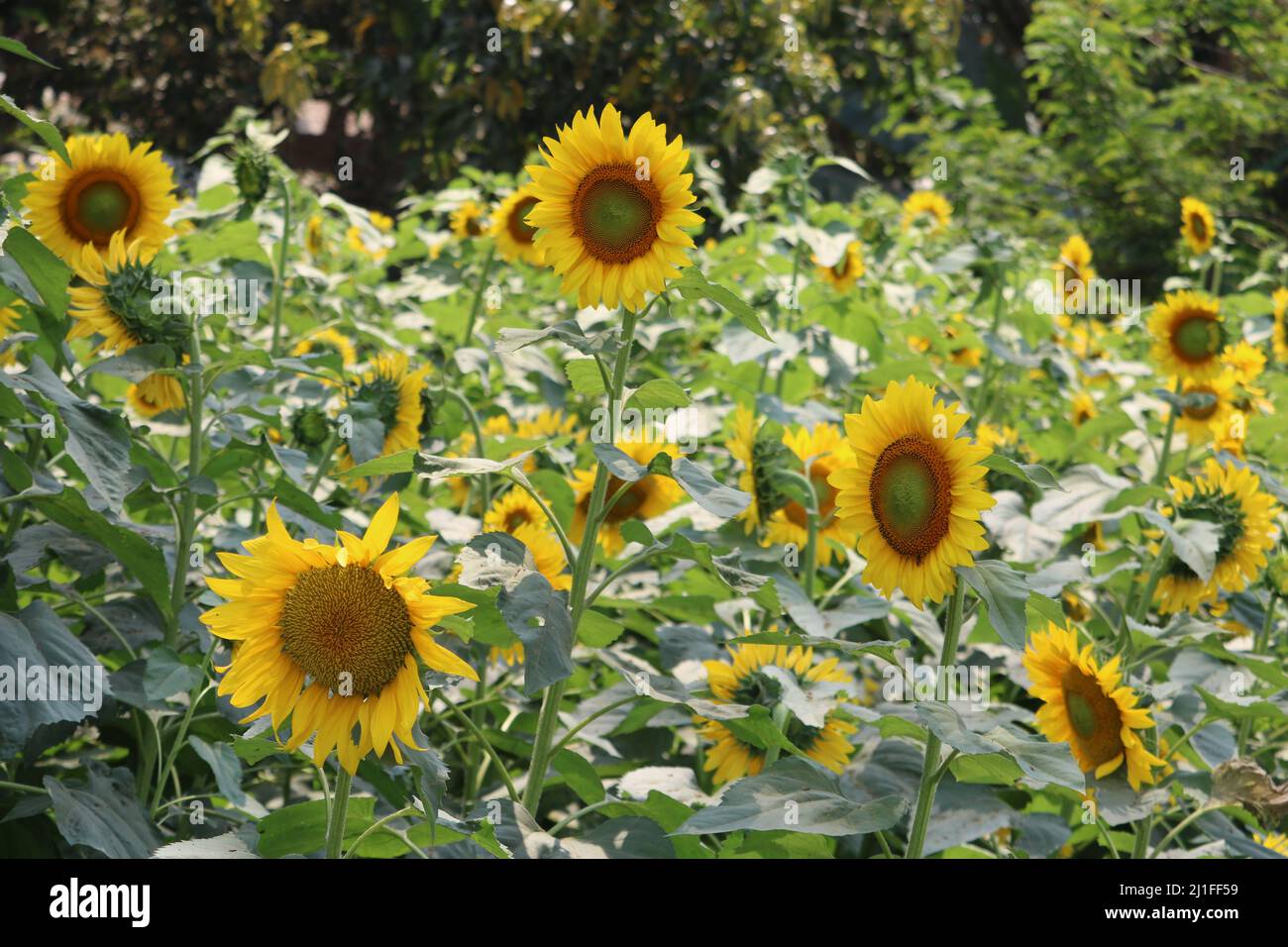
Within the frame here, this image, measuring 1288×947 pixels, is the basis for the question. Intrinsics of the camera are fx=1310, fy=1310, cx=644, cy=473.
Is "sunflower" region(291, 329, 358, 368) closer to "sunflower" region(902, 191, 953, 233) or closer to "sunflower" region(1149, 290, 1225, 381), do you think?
"sunflower" region(1149, 290, 1225, 381)

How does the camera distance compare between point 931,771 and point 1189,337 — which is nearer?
point 931,771

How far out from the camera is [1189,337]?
3043 millimetres

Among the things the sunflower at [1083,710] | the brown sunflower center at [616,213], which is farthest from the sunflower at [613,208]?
the sunflower at [1083,710]

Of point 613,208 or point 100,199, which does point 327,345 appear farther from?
point 613,208

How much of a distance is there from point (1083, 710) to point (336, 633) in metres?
1.17

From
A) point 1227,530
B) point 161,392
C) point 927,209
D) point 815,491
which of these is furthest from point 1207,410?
point 927,209

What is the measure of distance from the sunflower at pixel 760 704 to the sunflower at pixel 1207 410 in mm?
1372

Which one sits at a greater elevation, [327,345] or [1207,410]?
[327,345]

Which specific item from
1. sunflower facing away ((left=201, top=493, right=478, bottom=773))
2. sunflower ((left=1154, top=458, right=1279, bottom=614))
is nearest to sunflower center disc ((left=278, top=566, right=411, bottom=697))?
sunflower facing away ((left=201, top=493, right=478, bottom=773))

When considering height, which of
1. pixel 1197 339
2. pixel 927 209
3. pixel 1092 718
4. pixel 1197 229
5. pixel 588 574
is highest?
pixel 927 209

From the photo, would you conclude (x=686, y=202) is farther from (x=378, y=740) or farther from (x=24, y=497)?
(x=24, y=497)
